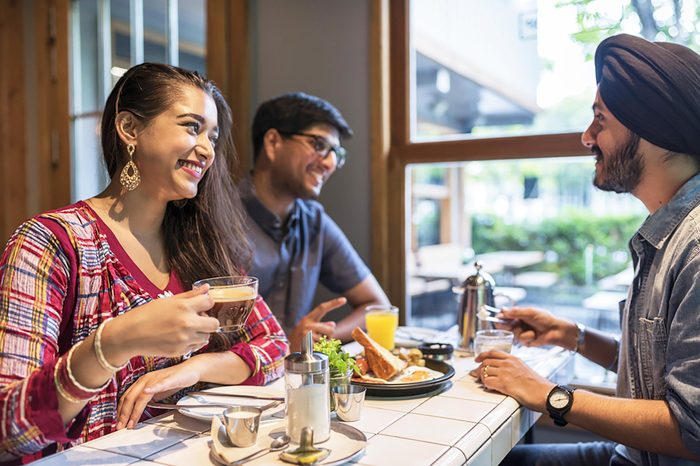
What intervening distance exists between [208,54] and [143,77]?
61.1 inches

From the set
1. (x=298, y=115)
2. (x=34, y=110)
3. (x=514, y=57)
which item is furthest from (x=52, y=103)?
(x=514, y=57)

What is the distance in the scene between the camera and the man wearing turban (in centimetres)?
119

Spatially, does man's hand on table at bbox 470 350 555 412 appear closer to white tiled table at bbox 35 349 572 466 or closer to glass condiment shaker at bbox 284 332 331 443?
white tiled table at bbox 35 349 572 466

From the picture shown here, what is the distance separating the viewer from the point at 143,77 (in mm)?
1433

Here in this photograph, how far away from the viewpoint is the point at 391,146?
2.58m

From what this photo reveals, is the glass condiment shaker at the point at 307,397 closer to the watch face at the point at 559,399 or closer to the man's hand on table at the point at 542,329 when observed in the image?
the watch face at the point at 559,399

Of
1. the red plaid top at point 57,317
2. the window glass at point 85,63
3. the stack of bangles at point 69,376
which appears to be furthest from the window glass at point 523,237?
the window glass at point 85,63

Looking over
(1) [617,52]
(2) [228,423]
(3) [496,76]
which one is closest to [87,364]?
(2) [228,423]

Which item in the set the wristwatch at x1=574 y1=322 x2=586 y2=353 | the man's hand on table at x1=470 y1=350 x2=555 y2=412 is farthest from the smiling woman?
the wristwatch at x1=574 y1=322 x2=586 y2=353

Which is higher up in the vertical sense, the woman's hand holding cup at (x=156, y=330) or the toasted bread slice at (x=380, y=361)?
the woman's hand holding cup at (x=156, y=330)

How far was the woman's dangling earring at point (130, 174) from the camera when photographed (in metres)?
1.40

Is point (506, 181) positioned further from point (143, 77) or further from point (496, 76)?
point (143, 77)

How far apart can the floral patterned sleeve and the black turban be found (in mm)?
1293

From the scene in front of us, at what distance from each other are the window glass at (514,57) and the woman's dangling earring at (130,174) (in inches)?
55.4
